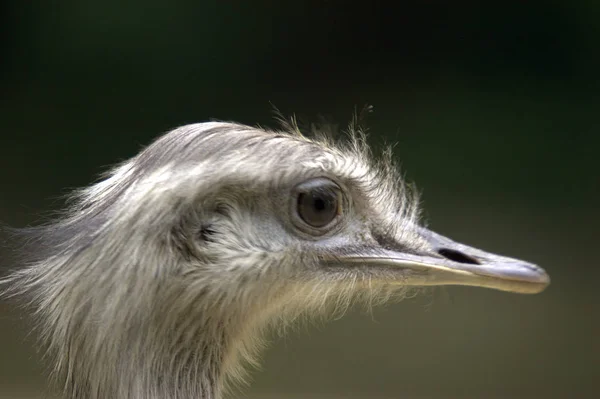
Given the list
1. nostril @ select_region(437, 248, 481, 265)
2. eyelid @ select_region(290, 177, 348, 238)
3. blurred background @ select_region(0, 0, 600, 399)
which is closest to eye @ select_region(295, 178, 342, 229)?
eyelid @ select_region(290, 177, 348, 238)

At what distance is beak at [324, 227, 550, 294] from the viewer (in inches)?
73.5

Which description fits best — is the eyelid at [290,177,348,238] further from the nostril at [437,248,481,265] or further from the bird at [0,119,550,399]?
the nostril at [437,248,481,265]

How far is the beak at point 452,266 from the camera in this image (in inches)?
73.5

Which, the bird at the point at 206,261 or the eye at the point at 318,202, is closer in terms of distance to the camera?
the bird at the point at 206,261

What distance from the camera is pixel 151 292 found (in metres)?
1.76

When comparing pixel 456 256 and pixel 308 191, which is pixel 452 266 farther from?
pixel 308 191

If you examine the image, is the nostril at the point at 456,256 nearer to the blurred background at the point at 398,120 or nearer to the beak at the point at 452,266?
the beak at the point at 452,266

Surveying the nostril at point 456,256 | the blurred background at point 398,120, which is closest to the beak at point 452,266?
the nostril at point 456,256

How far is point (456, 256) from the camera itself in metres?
1.96

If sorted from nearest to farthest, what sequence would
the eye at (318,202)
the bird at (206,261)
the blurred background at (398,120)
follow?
the bird at (206,261), the eye at (318,202), the blurred background at (398,120)

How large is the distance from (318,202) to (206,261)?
0.26 m

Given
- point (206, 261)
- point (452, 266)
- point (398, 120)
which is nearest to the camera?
point (206, 261)

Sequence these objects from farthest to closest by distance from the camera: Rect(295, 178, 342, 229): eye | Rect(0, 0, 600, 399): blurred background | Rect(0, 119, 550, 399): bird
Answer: Rect(0, 0, 600, 399): blurred background → Rect(295, 178, 342, 229): eye → Rect(0, 119, 550, 399): bird

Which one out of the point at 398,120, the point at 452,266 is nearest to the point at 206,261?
the point at 452,266
